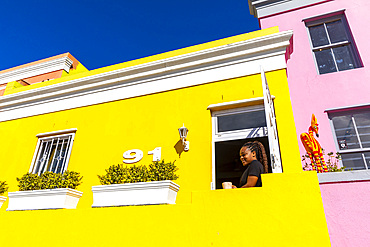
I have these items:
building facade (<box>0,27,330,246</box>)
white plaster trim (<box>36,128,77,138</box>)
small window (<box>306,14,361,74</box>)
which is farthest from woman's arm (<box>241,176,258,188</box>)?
white plaster trim (<box>36,128,77,138</box>)

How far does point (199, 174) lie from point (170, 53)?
3.42m

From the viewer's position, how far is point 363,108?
5668 mm

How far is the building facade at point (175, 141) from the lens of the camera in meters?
3.32

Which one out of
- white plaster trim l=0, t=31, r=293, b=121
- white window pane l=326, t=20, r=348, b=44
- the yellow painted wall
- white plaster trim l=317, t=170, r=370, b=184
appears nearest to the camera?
the yellow painted wall

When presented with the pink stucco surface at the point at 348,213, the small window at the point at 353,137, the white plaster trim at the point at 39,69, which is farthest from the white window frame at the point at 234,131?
the white plaster trim at the point at 39,69

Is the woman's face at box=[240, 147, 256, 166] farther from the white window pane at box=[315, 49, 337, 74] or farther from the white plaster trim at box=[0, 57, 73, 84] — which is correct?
the white plaster trim at box=[0, 57, 73, 84]

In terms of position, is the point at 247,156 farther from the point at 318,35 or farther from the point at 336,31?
the point at 336,31

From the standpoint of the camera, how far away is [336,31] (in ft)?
22.9

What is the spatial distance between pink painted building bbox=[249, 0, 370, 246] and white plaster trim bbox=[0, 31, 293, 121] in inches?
30.1

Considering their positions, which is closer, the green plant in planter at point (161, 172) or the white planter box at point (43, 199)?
the green plant in planter at point (161, 172)

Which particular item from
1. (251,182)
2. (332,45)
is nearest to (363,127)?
(332,45)

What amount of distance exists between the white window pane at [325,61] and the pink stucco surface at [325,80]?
11.5 inches

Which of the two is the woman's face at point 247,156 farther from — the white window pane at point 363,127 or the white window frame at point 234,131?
the white window pane at point 363,127

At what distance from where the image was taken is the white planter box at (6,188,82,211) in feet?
15.4
